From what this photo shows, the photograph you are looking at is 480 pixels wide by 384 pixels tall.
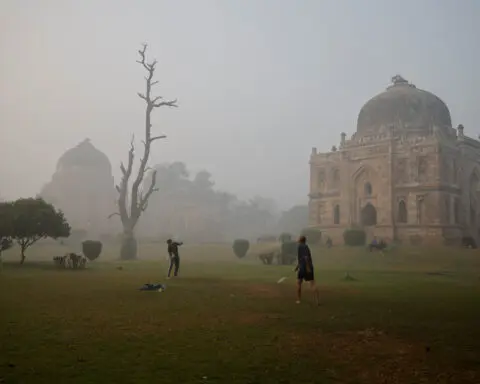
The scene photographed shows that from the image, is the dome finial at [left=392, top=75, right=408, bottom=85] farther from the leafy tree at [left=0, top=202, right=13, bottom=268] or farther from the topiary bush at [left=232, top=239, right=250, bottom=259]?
the leafy tree at [left=0, top=202, right=13, bottom=268]

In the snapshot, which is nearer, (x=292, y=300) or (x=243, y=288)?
(x=292, y=300)

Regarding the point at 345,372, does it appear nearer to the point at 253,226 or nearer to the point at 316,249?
the point at 316,249

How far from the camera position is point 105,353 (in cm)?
757

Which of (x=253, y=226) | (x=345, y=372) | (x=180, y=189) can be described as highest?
(x=180, y=189)

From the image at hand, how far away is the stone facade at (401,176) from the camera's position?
4381cm

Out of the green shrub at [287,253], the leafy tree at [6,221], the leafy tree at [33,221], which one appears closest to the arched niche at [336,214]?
the green shrub at [287,253]

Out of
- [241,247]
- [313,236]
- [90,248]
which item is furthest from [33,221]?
[313,236]

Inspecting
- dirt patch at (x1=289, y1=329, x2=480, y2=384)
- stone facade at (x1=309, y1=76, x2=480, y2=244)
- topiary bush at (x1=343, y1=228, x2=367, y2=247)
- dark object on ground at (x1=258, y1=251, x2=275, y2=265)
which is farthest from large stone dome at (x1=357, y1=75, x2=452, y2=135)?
dirt patch at (x1=289, y1=329, x2=480, y2=384)

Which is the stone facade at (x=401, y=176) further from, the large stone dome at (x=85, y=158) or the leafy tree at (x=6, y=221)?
the large stone dome at (x=85, y=158)

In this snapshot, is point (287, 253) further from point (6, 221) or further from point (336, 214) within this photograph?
point (336, 214)

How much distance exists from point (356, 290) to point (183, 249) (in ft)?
113

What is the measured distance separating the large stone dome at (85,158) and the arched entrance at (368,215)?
5249 cm

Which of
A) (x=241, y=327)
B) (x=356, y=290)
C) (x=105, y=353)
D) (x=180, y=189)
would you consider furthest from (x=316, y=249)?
(x=180, y=189)

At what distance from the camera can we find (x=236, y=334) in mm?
9102
